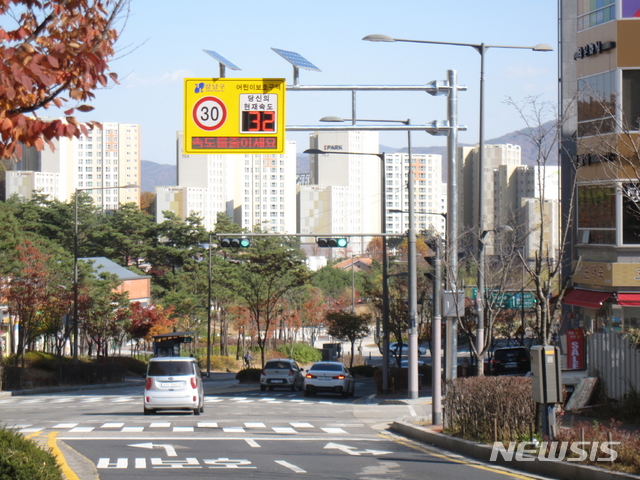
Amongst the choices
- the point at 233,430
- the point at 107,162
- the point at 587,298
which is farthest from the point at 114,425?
the point at 107,162

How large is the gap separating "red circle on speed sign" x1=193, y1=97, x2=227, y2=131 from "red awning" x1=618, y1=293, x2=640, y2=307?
51.3ft

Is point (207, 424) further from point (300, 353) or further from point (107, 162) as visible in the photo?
point (107, 162)

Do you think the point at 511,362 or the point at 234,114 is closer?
the point at 234,114

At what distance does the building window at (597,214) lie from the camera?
25.5 metres

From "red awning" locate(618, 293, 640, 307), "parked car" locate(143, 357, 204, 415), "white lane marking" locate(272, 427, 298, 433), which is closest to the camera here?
"white lane marking" locate(272, 427, 298, 433)

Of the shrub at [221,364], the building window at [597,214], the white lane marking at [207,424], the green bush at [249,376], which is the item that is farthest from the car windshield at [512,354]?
the shrub at [221,364]

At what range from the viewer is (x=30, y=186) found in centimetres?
14312

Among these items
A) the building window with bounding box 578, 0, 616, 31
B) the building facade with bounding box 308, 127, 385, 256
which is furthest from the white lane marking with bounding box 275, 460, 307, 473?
the building facade with bounding box 308, 127, 385, 256

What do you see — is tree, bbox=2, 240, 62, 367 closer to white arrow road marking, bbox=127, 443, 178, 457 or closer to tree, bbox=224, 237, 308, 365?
tree, bbox=224, 237, 308, 365

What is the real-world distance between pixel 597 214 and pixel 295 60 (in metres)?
15.5

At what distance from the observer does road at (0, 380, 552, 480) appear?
1103cm

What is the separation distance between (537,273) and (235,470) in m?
6.29

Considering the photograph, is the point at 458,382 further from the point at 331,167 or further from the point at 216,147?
the point at 331,167

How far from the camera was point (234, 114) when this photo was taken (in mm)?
14250
